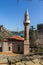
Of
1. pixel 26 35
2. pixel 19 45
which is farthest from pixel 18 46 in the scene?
pixel 26 35

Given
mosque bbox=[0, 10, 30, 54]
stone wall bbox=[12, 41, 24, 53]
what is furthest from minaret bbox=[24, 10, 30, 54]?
stone wall bbox=[12, 41, 24, 53]

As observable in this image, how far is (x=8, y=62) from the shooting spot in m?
3.51

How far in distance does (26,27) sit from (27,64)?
85.7ft

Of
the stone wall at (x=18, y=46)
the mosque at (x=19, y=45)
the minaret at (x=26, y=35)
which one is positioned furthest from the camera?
the stone wall at (x=18, y=46)

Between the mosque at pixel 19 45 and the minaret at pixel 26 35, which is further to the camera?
the mosque at pixel 19 45

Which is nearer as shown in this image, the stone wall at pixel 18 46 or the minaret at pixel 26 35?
the minaret at pixel 26 35

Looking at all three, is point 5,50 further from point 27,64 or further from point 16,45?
point 27,64

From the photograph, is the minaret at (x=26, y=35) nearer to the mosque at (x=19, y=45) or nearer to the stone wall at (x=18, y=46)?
the mosque at (x=19, y=45)

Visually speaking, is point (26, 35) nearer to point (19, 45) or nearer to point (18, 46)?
point (19, 45)

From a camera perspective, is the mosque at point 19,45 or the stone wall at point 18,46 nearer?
the mosque at point 19,45

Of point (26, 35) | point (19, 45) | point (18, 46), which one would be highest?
point (26, 35)

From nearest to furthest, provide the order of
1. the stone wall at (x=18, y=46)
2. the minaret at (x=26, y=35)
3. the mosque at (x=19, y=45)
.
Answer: the minaret at (x=26, y=35) < the mosque at (x=19, y=45) < the stone wall at (x=18, y=46)

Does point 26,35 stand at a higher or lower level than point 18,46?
higher

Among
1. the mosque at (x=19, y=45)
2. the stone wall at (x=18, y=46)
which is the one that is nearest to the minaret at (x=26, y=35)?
the mosque at (x=19, y=45)
